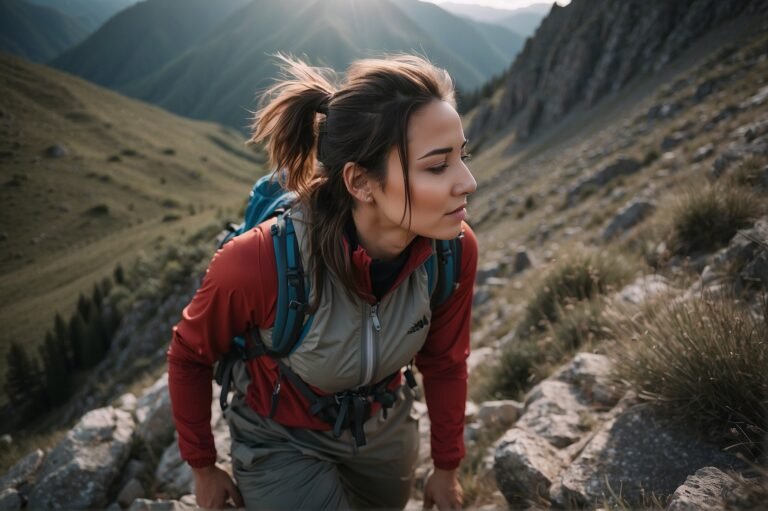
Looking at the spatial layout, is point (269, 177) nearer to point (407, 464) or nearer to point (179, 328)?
point (179, 328)

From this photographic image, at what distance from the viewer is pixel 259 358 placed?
2602 mm

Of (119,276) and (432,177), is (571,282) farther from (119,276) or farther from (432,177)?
(119,276)

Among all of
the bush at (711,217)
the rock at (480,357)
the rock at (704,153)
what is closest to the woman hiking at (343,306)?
the rock at (480,357)

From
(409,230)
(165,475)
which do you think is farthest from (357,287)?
(165,475)

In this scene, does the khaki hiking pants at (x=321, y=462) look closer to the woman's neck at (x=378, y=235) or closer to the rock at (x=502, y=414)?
the rock at (x=502, y=414)

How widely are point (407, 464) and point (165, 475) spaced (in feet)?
8.73

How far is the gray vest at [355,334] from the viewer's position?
7.43ft

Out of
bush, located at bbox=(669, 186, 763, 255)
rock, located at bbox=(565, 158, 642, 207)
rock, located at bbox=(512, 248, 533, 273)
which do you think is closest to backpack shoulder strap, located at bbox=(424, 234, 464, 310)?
bush, located at bbox=(669, 186, 763, 255)

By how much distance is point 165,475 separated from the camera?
412cm

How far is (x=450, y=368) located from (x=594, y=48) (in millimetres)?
41852

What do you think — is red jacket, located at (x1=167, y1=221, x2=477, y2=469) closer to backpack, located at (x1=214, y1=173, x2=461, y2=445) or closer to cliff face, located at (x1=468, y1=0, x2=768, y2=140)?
backpack, located at (x1=214, y1=173, x2=461, y2=445)

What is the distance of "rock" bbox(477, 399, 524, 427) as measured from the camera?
366 centimetres

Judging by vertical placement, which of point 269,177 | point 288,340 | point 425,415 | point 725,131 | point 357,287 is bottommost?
point 425,415

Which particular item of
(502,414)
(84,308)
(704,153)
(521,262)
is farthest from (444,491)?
(84,308)
